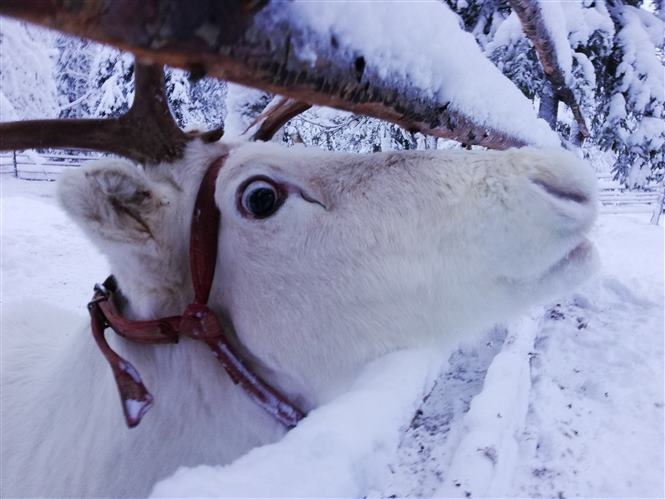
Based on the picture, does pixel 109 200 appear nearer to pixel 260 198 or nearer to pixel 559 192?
pixel 260 198

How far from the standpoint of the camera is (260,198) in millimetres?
1664

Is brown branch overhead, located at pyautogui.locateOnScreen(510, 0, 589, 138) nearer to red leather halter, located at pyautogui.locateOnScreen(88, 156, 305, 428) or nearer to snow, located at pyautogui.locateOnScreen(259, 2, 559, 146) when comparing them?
snow, located at pyautogui.locateOnScreen(259, 2, 559, 146)

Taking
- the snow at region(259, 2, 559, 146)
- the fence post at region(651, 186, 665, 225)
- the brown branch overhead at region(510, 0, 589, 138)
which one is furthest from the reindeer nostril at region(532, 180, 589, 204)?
the fence post at region(651, 186, 665, 225)

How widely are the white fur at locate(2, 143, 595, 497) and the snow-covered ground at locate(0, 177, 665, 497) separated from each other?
0.22m

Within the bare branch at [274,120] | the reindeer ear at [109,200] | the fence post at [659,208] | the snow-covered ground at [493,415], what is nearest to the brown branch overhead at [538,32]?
the snow-covered ground at [493,415]

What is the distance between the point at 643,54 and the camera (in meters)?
7.00

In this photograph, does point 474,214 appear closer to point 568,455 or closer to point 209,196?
point 209,196

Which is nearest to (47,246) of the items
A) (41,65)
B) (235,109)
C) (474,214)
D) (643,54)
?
(41,65)

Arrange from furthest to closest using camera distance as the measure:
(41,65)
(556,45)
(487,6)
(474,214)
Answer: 1. (41,65)
2. (487,6)
3. (556,45)
4. (474,214)

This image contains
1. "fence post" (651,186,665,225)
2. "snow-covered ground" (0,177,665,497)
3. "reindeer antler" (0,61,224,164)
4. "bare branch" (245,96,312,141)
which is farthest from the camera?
"fence post" (651,186,665,225)

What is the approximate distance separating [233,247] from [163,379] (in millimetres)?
543

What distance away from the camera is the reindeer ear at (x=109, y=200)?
153 cm

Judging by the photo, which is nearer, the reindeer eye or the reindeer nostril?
the reindeer nostril

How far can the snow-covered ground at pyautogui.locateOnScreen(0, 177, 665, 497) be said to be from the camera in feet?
4.23
